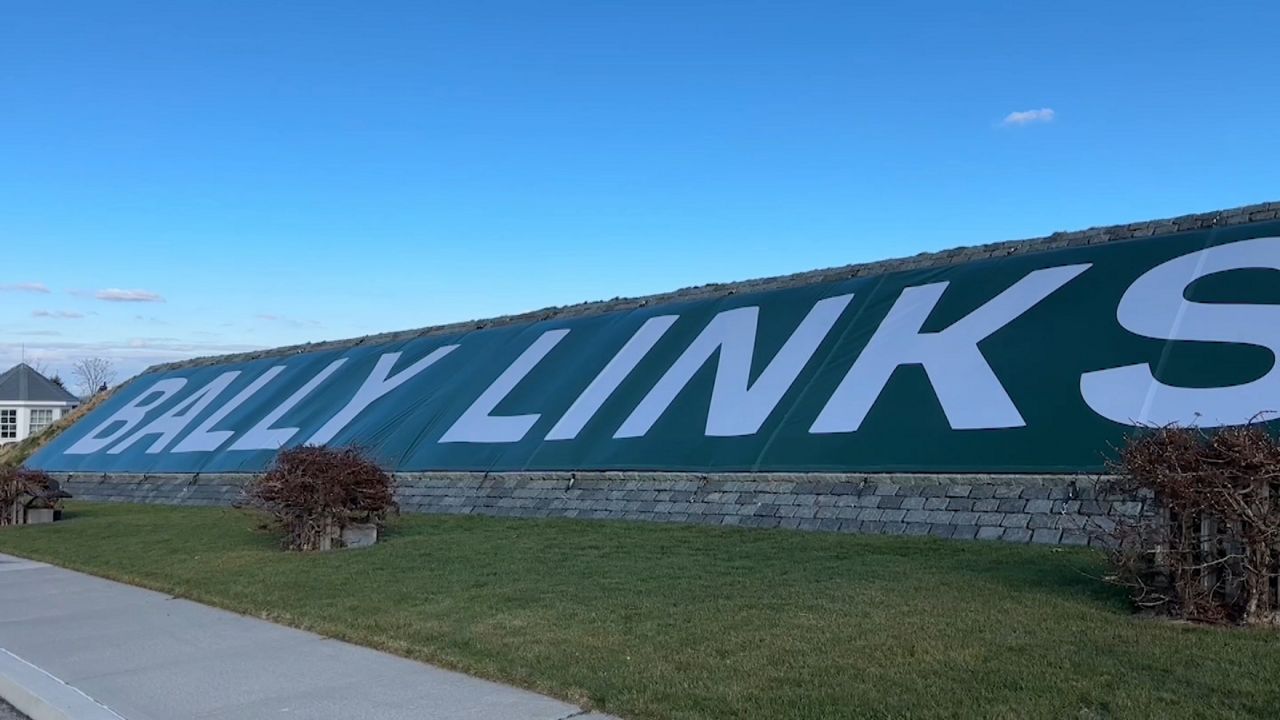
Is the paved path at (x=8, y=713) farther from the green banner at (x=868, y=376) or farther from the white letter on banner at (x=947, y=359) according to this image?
the white letter on banner at (x=947, y=359)

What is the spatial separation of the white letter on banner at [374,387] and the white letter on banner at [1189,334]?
14.8 m

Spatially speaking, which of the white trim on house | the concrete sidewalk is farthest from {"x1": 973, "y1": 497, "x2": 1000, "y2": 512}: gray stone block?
the white trim on house

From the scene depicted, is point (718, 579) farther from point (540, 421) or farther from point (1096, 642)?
point (540, 421)

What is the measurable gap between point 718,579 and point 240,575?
18.7 feet

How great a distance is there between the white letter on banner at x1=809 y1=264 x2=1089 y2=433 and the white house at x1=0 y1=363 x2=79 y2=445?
51948 millimetres

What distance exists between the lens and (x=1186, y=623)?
6.91 meters

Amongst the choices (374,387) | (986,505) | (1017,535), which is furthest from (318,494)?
(374,387)

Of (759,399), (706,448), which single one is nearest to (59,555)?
(706,448)

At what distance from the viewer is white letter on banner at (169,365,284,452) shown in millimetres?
25047

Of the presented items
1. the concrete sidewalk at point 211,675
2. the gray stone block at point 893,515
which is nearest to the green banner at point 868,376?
the gray stone block at point 893,515

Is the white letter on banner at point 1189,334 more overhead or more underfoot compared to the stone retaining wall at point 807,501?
more overhead

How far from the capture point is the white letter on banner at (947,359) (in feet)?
44.3

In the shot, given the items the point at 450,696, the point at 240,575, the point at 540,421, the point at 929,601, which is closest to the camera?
the point at 450,696

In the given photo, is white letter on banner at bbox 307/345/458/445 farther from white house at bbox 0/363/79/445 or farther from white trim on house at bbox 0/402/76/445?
white trim on house at bbox 0/402/76/445
